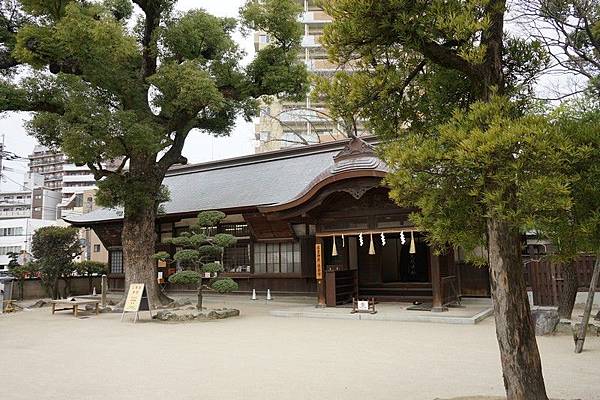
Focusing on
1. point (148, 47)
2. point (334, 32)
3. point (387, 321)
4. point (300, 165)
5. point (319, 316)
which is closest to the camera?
point (334, 32)

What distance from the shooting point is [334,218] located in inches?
526

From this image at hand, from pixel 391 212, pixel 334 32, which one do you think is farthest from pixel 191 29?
pixel 334 32

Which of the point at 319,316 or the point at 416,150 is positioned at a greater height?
the point at 416,150

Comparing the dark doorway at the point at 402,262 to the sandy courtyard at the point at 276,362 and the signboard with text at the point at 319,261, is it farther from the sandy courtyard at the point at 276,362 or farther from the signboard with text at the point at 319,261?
the sandy courtyard at the point at 276,362

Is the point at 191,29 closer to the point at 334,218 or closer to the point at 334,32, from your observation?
the point at 334,218

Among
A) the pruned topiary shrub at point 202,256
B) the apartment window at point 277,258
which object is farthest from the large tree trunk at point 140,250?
the apartment window at point 277,258

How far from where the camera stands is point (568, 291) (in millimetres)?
9906

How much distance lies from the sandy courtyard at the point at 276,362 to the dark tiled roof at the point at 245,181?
6.23 metres

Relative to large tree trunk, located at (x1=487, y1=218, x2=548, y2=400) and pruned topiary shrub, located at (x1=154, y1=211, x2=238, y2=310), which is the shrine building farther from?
large tree trunk, located at (x1=487, y1=218, x2=548, y2=400)

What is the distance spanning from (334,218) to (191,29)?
22.3ft

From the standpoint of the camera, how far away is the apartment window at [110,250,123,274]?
2109cm

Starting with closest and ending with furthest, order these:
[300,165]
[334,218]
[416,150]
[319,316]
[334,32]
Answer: [416,150] → [334,32] → [319,316] → [334,218] → [300,165]

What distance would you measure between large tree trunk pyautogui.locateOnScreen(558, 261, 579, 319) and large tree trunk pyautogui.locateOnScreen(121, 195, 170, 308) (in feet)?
35.9

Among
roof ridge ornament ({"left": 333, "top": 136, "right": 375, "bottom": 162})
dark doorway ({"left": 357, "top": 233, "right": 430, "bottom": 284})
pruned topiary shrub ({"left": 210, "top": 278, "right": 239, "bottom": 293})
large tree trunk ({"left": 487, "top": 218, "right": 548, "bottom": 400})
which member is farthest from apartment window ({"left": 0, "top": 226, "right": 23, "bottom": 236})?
large tree trunk ({"left": 487, "top": 218, "right": 548, "bottom": 400})
